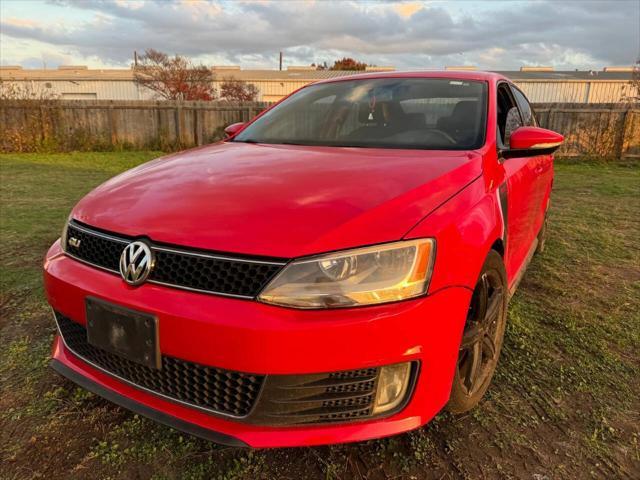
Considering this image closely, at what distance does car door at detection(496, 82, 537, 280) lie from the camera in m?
2.25

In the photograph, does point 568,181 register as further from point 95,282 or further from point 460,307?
point 95,282

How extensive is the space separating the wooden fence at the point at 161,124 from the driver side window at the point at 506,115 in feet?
34.6

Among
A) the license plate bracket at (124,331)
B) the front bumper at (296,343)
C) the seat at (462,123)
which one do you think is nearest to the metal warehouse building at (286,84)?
the seat at (462,123)

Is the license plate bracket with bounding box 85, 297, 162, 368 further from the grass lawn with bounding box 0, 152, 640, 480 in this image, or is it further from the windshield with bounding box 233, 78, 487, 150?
the windshield with bounding box 233, 78, 487, 150

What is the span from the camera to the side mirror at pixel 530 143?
2223 mm

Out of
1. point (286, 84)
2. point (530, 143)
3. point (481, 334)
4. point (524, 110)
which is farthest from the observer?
point (286, 84)

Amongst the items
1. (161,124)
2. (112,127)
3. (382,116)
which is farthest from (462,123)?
(112,127)

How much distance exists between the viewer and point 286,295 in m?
1.36

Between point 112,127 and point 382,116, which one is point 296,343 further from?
point 112,127

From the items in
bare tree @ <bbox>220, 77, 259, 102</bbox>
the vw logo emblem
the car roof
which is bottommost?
the vw logo emblem

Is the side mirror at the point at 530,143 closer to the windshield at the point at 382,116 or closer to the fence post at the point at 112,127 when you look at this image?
the windshield at the point at 382,116

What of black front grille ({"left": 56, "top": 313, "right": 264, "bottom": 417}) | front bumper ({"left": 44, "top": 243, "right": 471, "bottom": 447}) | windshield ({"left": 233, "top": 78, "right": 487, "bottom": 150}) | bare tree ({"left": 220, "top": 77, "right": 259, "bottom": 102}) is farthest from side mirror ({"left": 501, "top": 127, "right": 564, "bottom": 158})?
bare tree ({"left": 220, "top": 77, "right": 259, "bottom": 102})

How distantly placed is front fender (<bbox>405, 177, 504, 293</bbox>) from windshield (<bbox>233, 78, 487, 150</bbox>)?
0.46 m

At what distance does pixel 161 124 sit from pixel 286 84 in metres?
18.8
